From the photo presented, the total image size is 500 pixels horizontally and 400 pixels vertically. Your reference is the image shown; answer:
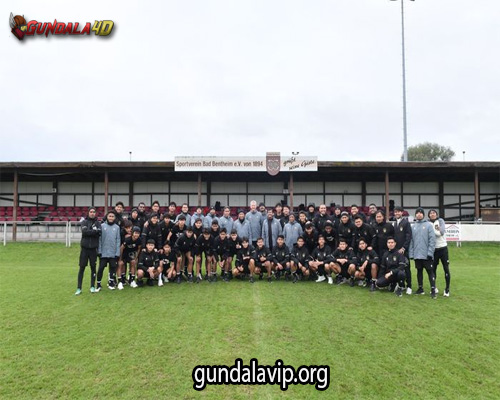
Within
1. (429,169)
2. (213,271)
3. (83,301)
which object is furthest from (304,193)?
(83,301)

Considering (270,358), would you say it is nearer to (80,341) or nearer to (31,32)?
(80,341)

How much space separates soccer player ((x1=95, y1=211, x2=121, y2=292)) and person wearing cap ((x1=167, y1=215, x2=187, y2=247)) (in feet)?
4.00

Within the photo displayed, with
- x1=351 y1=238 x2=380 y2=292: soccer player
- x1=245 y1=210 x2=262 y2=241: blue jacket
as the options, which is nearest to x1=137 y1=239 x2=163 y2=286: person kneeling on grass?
x1=245 y1=210 x2=262 y2=241: blue jacket

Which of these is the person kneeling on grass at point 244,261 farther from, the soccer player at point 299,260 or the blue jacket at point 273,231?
the soccer player at point 299,260

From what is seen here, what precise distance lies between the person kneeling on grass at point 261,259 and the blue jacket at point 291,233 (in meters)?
0.66

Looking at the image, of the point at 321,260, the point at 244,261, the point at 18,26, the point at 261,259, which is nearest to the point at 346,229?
the point at 321,260

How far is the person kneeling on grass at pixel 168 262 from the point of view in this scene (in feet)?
24.6

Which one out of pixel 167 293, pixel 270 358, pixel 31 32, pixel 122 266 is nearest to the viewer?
pixel 270 358

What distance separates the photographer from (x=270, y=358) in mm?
3633

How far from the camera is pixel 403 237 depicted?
6.90m

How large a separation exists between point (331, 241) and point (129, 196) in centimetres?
1482

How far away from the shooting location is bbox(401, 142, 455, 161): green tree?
179ft

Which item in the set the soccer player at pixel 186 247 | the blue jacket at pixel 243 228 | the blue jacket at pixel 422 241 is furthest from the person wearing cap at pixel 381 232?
the soccer player at pixel 186 247

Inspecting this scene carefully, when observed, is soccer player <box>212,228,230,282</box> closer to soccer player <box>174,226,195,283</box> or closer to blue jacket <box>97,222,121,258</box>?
soccer player <box>174,226,195,283</box>
